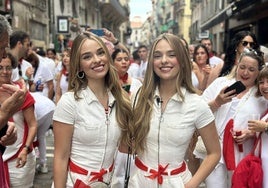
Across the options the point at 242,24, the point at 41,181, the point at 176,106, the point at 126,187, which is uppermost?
the point at 242,24

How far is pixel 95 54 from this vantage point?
2.78 meters

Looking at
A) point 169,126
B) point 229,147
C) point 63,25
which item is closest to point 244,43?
point 229,147

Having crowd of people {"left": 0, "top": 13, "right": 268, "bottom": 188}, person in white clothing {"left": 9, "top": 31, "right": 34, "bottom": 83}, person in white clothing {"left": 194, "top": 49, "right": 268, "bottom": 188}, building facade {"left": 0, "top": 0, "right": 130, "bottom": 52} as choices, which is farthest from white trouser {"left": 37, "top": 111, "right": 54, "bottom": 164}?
building facade {"left": 0, "top": 0, "right": 130, "bottom": 52}

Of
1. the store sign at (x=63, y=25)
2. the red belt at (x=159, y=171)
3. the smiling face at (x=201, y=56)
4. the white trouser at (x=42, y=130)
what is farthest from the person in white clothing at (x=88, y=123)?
the store sign at (x=63, y=25)

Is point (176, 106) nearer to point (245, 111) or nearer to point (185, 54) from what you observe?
point (185, 54)

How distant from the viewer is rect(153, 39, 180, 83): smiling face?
2.71m

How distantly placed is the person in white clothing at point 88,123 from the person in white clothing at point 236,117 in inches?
46.8

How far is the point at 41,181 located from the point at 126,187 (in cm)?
323

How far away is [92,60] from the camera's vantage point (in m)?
2.76

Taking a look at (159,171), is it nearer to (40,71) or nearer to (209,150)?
(209,150)

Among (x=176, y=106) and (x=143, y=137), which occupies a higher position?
(x=176, y=106)

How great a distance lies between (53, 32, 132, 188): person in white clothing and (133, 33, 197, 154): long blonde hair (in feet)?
0.37

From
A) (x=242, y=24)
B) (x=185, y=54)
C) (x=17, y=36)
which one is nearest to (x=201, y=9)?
(x=242, y=24)

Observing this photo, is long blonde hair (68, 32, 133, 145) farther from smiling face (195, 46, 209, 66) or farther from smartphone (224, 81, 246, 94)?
smiling face (195, 46, 209, 66)
